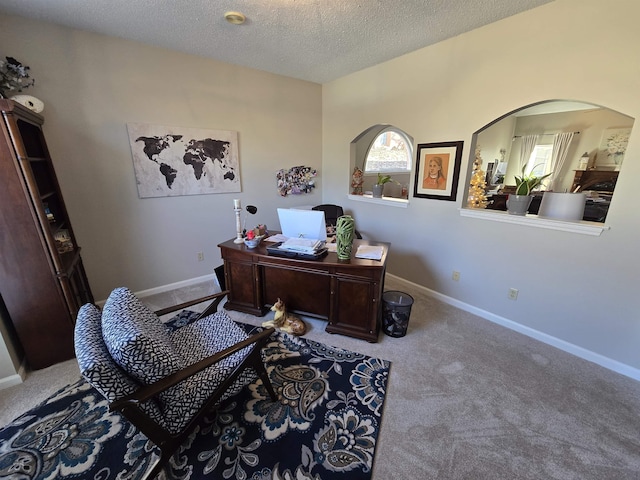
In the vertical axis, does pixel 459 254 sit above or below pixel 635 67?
below

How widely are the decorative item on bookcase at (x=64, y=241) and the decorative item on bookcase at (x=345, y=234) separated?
2440 mm

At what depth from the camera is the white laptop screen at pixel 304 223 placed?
2.31m

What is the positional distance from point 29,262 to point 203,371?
153 centimetres

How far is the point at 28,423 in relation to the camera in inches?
60.2

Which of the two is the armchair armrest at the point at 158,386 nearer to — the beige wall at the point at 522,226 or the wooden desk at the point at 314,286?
the wooden desk at the point at 314,286

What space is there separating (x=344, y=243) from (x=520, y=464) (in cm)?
162

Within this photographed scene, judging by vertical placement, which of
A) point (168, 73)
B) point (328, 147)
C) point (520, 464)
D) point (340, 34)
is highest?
point (340, 34)

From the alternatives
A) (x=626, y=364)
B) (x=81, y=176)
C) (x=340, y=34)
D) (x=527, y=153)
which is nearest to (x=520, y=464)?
(x=626, y=364)

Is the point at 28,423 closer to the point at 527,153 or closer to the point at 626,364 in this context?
the point at 626,364

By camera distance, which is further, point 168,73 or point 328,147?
point 328,147

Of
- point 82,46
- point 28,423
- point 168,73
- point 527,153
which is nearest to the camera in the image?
point 28,423

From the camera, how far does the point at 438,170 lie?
2729mm

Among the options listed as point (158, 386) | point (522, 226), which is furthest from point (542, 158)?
point (158, 386)

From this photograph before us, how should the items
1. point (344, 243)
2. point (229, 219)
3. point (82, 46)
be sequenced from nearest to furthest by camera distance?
point (344, 243)
point (82, 46)
point (229, 219)
